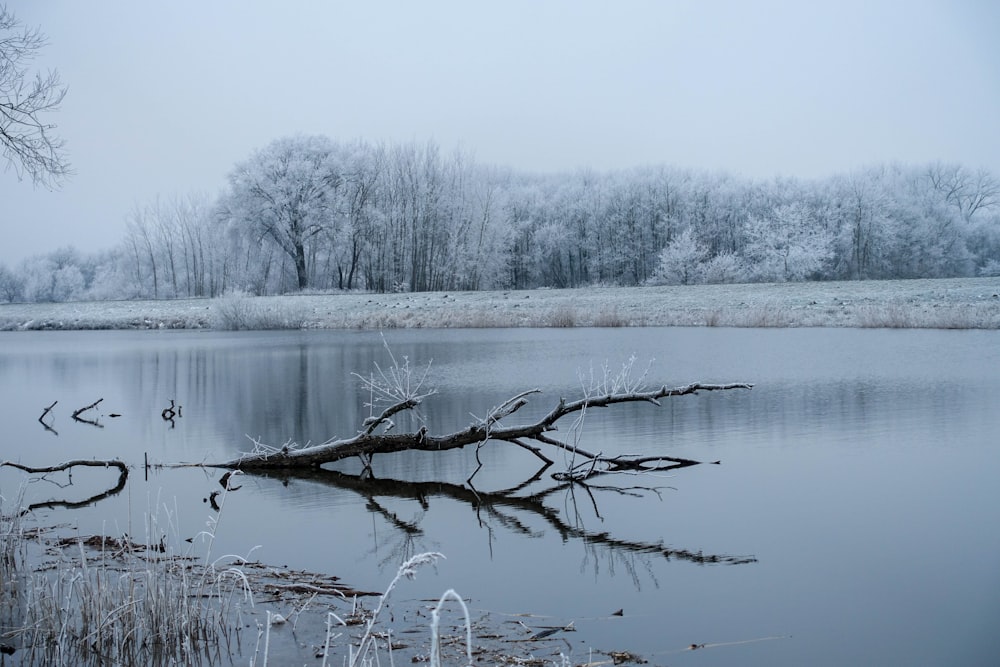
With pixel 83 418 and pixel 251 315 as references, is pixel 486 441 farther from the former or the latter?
pixel 251 315

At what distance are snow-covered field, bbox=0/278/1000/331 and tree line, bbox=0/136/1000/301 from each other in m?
7.18

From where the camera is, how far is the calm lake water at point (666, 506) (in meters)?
5.25

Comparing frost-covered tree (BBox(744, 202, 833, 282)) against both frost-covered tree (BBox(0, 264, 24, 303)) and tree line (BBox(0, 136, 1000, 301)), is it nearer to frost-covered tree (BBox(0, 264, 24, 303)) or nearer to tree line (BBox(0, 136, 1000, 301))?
tree line (BBox(0, 136, 1000, 301))

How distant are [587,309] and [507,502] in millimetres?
27062

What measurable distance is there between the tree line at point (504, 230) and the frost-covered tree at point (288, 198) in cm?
9

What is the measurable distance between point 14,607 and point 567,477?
205 inches

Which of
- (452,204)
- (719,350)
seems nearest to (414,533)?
(719,350)

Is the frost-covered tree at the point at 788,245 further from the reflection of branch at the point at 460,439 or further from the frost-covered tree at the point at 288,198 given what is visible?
the reflection of branch at the point at 460,439

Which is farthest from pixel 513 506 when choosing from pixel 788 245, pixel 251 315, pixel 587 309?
pixel 788 245

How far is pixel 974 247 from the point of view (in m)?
53.8

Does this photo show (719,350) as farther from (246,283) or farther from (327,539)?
(246,283)

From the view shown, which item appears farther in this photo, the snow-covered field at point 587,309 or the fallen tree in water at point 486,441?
the snow-covered field at point 587,309

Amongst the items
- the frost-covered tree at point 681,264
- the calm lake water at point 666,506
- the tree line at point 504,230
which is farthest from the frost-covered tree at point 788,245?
the calm lake water at point 666,506

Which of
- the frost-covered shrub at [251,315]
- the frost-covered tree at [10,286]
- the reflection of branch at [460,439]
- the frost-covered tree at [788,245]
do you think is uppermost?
the frost-covered tree at [788,245]
